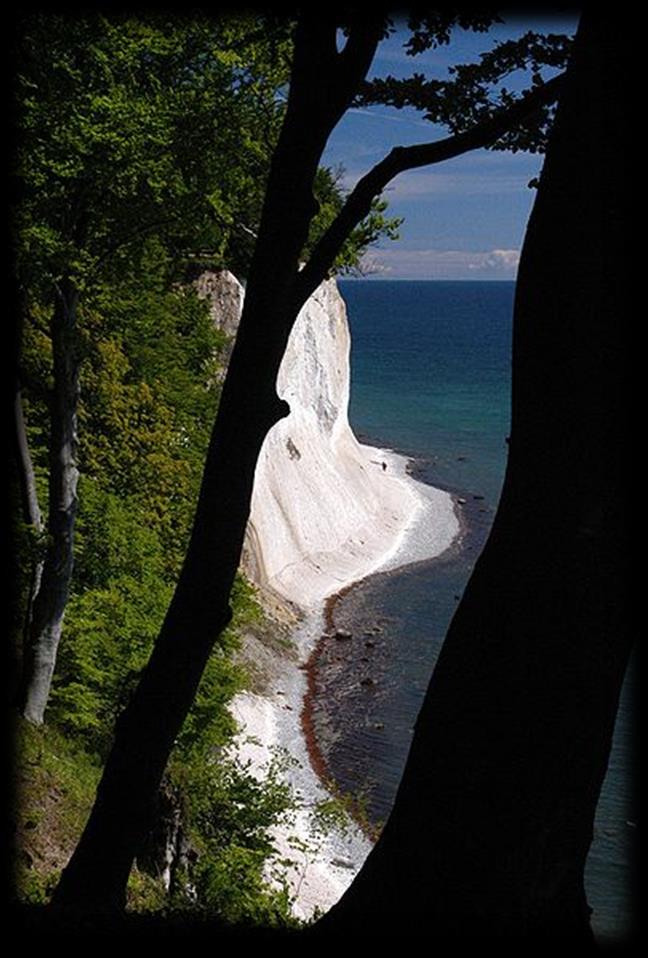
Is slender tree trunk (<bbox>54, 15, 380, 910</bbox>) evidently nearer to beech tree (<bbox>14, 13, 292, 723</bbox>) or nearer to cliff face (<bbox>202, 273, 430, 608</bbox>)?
beech tree (<bbox>14, 13, 292, 723</bbox>)

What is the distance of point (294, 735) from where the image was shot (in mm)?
28047

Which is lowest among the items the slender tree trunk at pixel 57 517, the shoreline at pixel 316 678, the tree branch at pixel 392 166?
the shoreline at pixel 316 678

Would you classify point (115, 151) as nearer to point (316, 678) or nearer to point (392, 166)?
point (392, 166)

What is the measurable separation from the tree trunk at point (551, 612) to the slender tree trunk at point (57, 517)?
329 inches

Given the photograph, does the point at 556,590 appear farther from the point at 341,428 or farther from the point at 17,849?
the point at 341,428

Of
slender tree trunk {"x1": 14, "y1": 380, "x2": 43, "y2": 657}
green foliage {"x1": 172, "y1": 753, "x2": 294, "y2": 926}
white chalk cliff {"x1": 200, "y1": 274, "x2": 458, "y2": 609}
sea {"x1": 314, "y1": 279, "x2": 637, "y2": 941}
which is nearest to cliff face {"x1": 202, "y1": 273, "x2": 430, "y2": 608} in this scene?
white chalk cliff {"x1": 200, "y1": 274, "x2": 458, "y2": 609}

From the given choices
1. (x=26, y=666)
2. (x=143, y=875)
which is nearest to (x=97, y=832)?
(x=143, y=875)

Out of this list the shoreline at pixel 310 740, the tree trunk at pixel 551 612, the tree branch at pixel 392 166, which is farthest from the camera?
the shoreline at pixel 310 740

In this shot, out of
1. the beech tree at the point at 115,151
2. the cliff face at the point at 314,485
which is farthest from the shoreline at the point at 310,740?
the beech tree at the point at 115,151

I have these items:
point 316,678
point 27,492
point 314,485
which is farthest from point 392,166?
point 314,485

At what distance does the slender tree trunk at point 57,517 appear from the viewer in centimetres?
1231

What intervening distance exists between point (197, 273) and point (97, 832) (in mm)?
27584

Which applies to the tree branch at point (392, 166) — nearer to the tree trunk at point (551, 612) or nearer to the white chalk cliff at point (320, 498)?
the tree trunk at point (551, 612)

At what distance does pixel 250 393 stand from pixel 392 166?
1522 mm
